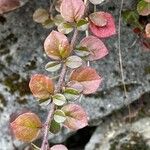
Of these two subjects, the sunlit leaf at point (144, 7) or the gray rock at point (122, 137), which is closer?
the sunlit leaf at point (144, 7)

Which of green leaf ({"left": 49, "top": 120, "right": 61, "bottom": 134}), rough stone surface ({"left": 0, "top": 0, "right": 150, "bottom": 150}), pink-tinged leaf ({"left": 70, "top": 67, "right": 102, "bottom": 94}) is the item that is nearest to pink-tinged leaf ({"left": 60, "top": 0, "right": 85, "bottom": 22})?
pink-tinged leaf ({"left": 70, "top": 67, "right": 102, "bottom": 94})

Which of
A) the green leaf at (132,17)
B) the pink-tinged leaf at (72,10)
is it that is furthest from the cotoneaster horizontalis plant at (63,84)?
the green leaf at (132,17)

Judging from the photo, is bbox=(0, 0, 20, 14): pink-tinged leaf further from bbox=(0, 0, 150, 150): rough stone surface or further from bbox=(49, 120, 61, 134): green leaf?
bbox=(49, 120, 61, 134): green leaf

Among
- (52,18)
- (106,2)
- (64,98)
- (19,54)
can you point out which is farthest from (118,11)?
(64,98)

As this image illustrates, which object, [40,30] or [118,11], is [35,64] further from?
[118,11]

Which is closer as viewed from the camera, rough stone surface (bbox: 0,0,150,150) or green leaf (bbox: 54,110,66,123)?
green leaf (bbox: 54,110,66,123)

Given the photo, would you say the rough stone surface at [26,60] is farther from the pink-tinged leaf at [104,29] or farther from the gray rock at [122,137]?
the pink-tinged leaf at [104,29]
